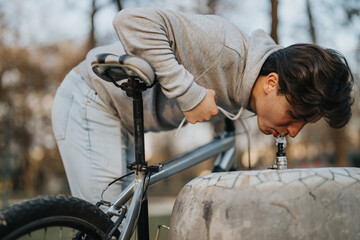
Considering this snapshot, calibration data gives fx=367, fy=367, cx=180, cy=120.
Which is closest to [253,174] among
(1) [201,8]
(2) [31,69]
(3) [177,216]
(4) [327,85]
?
(3) [177,216]

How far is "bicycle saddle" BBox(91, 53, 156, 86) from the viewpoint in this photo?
1.20 metres

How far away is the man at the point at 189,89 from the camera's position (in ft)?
4.13

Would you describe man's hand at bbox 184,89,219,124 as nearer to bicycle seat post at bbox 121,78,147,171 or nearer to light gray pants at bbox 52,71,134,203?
bicycle seat post at bbox 121,78,147,171

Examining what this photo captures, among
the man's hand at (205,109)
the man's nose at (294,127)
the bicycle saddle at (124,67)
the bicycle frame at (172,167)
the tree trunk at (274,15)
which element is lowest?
the bicycle frame at (172,167)

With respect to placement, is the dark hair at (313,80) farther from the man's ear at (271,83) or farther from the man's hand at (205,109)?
the man's hand at (205,109)

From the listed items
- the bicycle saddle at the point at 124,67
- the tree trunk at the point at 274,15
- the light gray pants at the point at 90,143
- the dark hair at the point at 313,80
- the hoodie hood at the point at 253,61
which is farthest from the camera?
the tree trunk at the point at 274,15

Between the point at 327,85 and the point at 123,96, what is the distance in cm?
82

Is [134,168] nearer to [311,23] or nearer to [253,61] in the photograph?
[253,61]

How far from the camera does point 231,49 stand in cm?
142

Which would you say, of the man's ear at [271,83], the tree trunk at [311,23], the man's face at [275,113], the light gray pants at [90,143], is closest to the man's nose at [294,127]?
the man's face at [275,113]

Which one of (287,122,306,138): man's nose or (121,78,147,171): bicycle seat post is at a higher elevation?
(121,78,147,171): bicycle seat post

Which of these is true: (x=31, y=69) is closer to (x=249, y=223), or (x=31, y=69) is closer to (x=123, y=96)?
(x=123, y=96)

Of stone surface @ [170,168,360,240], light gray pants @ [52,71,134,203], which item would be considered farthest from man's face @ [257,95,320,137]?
light gray pants @ [52,71,134,203]

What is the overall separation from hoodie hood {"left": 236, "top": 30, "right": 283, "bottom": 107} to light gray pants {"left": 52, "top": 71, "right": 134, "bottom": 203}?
588mm
